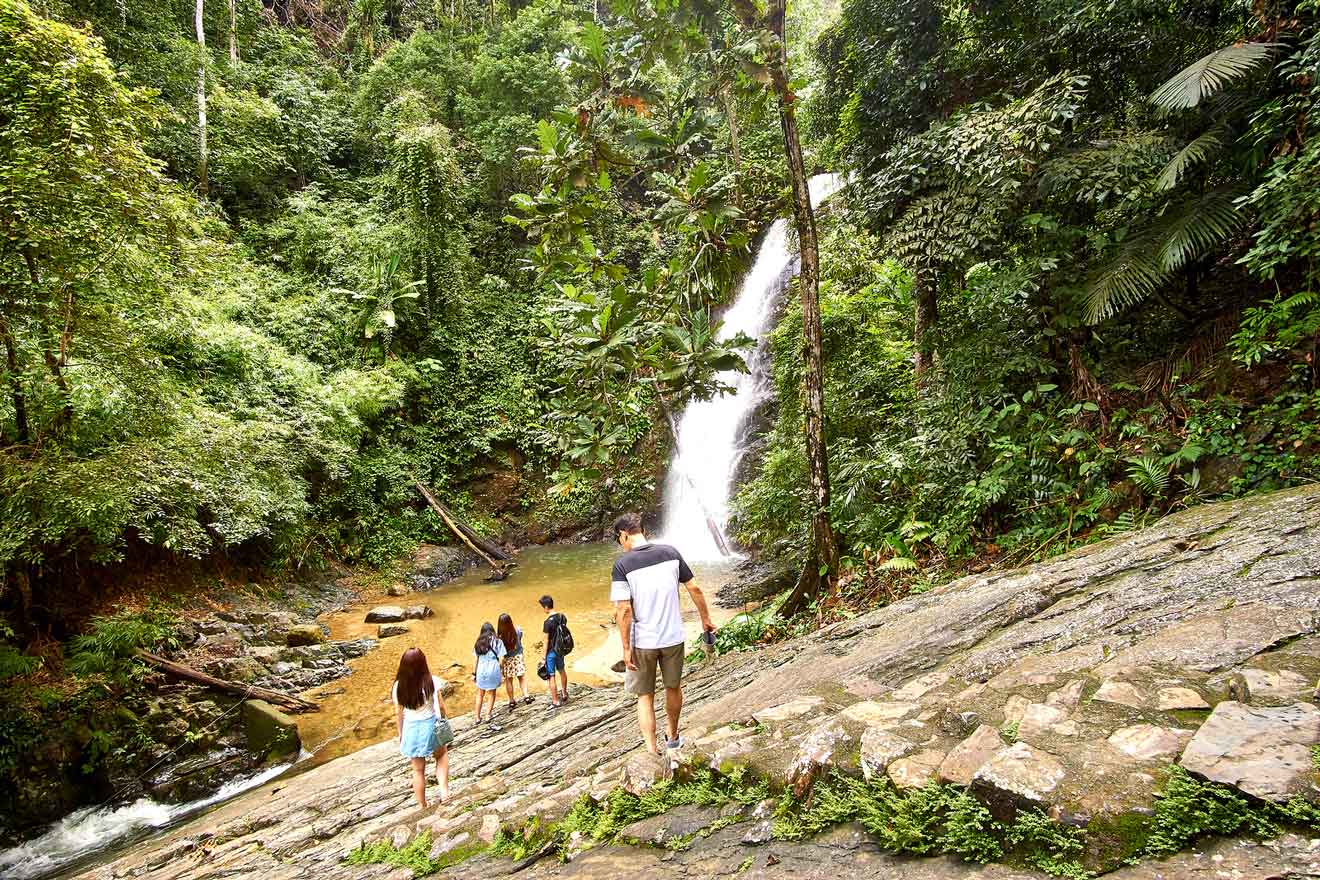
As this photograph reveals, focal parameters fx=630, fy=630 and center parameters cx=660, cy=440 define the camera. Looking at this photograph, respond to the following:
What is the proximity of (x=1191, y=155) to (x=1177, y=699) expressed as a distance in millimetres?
4629

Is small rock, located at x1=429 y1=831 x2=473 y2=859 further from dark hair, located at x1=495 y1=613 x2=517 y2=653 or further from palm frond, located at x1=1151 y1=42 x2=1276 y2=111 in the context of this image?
palm frond, located at x1=1151 y1=42 x2=1276 y2=111

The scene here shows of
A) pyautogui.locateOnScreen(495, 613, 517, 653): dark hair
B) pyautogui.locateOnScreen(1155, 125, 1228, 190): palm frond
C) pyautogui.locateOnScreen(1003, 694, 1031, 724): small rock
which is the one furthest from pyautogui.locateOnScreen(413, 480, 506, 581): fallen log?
pyautogui.locateOnScreen(1155, 125, 1228, 190): palm frond

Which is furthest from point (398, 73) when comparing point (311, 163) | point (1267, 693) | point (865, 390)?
point (1267, 693)

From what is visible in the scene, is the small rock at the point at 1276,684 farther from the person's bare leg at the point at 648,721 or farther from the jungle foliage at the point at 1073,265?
the jungle foliage at the point at 1073,265

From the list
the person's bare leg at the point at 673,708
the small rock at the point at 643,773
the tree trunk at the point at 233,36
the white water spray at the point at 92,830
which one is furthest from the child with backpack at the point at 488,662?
the tree trunk at the point at 233,36

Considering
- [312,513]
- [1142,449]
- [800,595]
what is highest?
[312,513]

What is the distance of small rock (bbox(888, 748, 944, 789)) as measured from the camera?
228 cm

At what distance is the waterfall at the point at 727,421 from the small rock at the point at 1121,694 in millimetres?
13264

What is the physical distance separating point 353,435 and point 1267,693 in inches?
645

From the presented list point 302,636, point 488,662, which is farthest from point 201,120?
point 488,662

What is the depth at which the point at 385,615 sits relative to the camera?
476 inches

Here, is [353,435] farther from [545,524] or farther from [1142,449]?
[1142,449]

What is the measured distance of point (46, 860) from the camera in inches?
247

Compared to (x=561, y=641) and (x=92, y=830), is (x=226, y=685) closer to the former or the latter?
(x=92, y=830)
